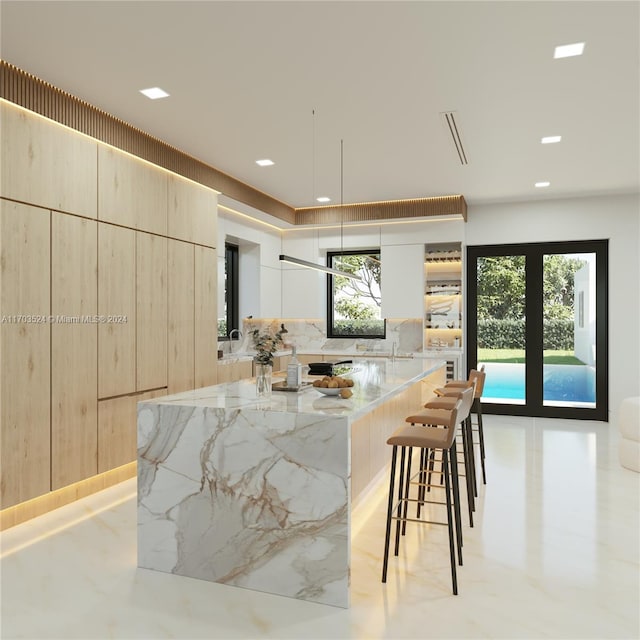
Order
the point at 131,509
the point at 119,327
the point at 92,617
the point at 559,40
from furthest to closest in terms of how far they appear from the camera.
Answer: the point at 119,327 → the point at 131,509 → the point at 559,40 → the point at 92,617

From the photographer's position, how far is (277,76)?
3535mm

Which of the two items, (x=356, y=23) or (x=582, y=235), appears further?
(x=582, y=235)

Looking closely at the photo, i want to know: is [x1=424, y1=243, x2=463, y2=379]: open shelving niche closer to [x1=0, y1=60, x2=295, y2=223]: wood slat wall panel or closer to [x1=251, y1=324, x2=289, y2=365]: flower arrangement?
[x1=0, y1=60, x2=295, y2=223]: wood slat wall panel

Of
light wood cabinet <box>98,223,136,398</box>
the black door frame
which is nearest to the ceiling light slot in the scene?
the black door frame

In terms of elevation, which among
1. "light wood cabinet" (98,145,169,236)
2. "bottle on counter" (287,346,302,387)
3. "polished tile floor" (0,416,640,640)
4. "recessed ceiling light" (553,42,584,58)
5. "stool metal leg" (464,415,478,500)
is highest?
"recessed ceiling light" (553,42,584,58)

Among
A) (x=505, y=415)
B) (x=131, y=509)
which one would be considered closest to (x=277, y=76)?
(x=131, y=509)

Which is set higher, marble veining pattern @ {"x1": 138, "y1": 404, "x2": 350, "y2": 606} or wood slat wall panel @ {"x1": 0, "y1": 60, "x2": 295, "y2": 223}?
wood slat wall panel @ {"x1": 0, "y1": 60, "x2": 295, "y2": 223}

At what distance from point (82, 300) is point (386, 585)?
9.49ft

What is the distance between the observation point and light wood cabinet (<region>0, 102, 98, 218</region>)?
3.50 m

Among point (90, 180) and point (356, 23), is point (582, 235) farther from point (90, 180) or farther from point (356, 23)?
point (90, 180)

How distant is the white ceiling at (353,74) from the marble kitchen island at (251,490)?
2.04 metres

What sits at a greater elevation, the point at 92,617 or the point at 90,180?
the point at 90,180

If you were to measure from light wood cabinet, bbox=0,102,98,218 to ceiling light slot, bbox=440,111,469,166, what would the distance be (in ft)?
8.92

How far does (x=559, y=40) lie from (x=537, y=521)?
118 inches
